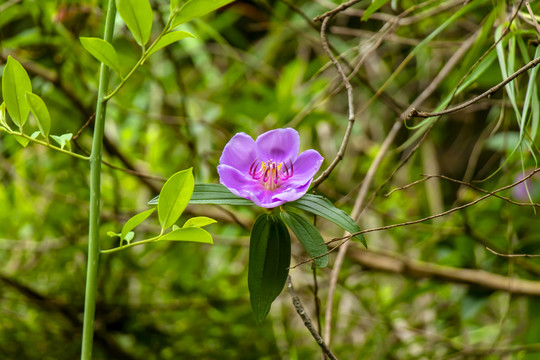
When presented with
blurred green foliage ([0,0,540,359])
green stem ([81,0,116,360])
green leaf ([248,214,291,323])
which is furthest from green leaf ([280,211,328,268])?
blurred green foliage ([0,0,540,359])

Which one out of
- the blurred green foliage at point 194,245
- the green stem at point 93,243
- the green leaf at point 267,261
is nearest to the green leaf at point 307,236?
the green leaf at point 267,261

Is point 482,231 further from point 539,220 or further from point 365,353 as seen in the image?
point 365,353

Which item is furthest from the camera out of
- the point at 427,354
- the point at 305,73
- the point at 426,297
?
the point at 305,73

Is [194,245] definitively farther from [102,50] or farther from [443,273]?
[102,50]

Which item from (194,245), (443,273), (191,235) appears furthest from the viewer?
(194,245)

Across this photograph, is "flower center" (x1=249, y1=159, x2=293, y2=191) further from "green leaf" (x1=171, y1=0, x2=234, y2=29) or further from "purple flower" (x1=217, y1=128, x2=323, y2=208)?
"green leaf" (x1=171, y1=0, x2=234, y2=29)

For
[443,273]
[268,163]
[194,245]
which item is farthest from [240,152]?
[194,245]

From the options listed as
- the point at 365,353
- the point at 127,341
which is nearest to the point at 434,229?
the point at 365,353
